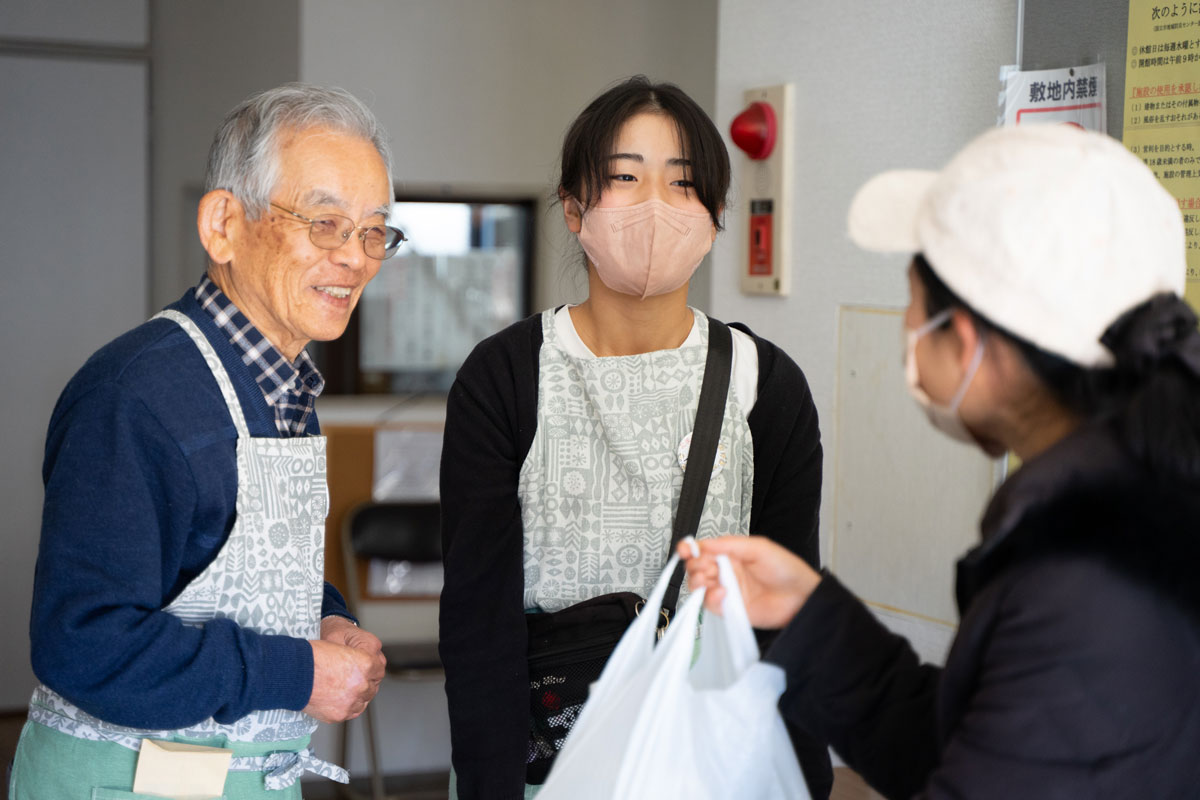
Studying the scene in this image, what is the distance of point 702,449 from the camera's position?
147 centimetres

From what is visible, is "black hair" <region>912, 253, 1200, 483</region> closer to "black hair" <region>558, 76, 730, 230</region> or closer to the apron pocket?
"black hair" <region>558, 76, 730, 230</region>

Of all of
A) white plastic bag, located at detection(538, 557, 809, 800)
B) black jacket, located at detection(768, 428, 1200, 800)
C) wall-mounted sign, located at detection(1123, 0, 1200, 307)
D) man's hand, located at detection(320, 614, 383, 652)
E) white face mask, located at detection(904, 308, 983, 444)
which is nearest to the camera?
black jacket, located at detection(768, 428, 1200, 800)

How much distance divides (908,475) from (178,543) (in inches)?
54.5

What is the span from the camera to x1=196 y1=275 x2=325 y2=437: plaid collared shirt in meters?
1.28

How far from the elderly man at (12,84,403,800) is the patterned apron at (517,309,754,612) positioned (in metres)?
0.26

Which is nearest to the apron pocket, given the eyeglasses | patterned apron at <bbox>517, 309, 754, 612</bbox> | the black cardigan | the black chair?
the black cardigan

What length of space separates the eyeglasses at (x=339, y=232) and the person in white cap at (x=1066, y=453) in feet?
2.19

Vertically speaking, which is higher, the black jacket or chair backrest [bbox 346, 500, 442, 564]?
the black jacket

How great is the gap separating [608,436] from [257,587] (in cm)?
47

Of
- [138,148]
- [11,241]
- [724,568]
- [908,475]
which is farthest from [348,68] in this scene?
[724,568]

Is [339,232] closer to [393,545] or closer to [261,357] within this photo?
[261,357]

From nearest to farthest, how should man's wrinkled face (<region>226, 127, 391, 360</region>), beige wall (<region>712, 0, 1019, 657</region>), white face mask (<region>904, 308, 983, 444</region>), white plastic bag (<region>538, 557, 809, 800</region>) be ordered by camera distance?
white face mask (<region>904, 308, 983, 444</region>)
white plastic bag (<region>538, 557, 809, 800</region>)
man's wrinkled face (<region>226, 127, 391, 360</region>)
beige wall (<region>712, 0, 1019, 657</region>)

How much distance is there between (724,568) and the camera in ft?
3.62

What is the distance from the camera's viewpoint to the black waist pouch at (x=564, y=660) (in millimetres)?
1419
